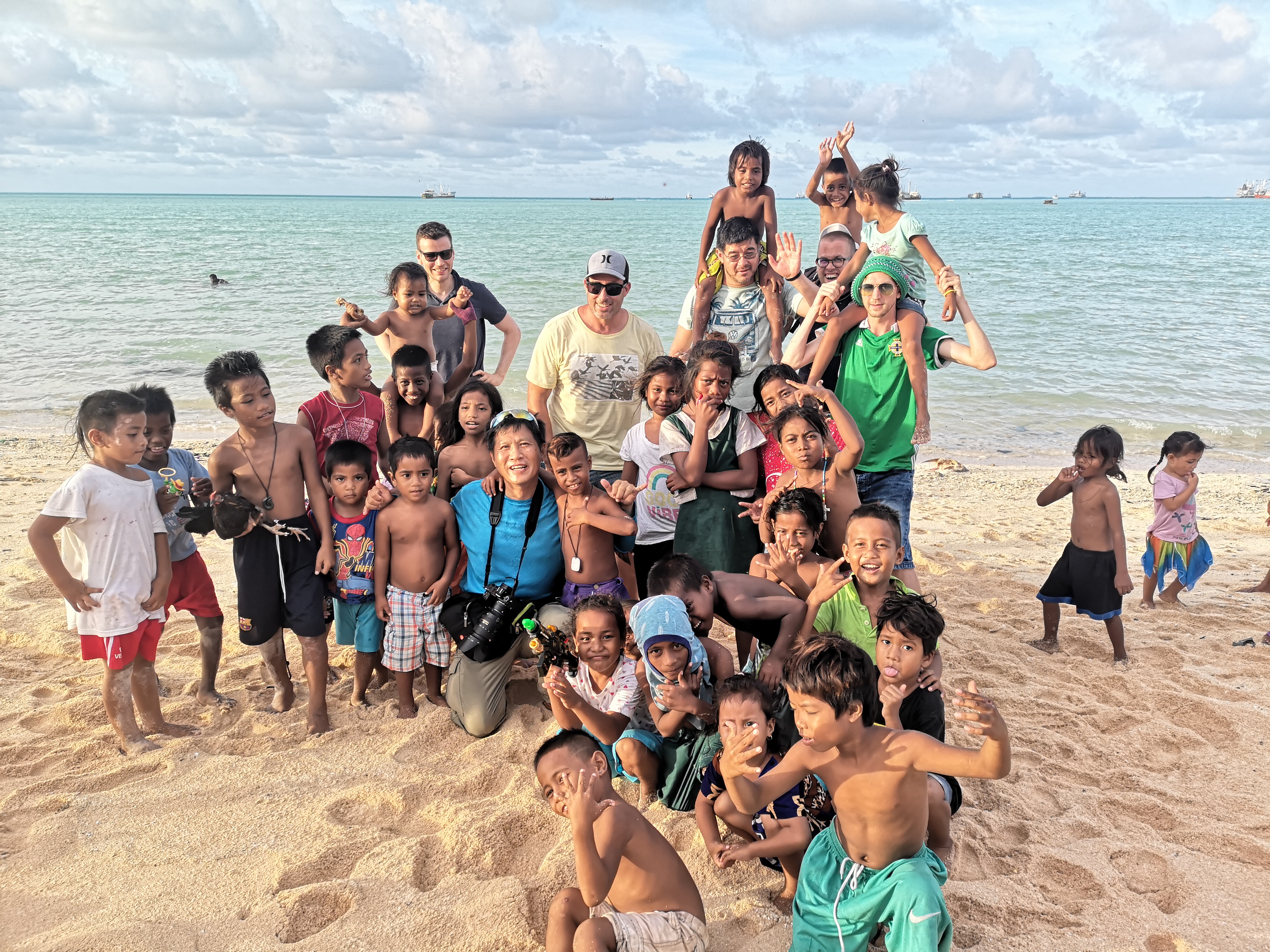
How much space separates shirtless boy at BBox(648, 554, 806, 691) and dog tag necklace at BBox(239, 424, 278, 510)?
6.21 ft

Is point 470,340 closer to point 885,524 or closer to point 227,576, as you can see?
point 227,576

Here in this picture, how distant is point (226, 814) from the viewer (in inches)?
135

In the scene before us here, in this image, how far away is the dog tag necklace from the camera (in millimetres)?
4148

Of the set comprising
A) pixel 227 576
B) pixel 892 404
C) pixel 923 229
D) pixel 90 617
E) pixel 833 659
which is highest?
pixel 923 229

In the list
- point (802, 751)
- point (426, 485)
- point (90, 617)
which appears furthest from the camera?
point (426, 485)

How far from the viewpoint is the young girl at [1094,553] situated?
190 inches

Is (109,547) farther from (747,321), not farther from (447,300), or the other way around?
(747,321)

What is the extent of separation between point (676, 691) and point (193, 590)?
103 inches

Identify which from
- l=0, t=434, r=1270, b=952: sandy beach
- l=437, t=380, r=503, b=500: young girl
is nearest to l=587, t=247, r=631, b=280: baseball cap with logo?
l=437, t=380, r=503, b=500: young girl

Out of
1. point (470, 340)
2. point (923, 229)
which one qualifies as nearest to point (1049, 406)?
point (923, 229)

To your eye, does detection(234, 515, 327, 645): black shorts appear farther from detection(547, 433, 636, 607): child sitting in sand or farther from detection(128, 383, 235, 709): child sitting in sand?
detection(547, 433, 636, 607): child sitting in sand

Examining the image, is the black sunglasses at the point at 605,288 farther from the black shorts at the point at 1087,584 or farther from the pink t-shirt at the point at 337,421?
the black shorts at the point at 1087,584

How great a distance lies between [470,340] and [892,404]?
8.94ft

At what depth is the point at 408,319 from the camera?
5.21m
